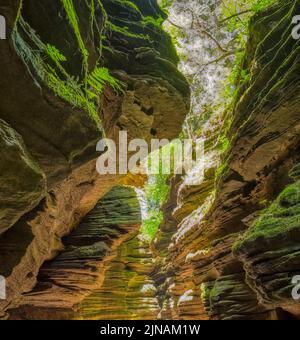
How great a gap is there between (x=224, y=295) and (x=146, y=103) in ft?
17.0

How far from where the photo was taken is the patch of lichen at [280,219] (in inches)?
198

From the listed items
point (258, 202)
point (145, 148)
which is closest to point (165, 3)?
point (145, 148)

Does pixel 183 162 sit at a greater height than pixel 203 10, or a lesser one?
lesser

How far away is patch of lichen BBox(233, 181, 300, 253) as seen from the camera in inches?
198

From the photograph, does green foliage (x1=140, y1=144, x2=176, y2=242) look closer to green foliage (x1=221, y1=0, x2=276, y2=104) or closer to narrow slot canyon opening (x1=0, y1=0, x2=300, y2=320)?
narrow slot canyon opening (x1=0, y1=0, x2=300, y2=320)

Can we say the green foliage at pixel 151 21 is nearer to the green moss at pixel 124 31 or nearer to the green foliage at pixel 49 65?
the green moss at pixel 124 31

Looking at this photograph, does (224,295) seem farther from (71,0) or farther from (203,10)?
(203,10)

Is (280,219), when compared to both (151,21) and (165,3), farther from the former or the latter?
(165,3)

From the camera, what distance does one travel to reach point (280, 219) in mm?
5301

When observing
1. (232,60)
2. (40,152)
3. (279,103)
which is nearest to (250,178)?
(279,103)

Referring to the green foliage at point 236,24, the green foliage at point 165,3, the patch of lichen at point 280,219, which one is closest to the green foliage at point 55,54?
the patch of lichen at point 280,219

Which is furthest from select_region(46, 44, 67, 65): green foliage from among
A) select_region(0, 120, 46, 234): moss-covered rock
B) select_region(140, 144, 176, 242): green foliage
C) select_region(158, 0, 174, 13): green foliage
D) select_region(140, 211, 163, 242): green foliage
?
select_region(140, 211, 163, 242): green foliage

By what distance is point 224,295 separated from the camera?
780cm
